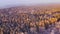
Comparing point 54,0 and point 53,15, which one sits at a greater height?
point 54,0

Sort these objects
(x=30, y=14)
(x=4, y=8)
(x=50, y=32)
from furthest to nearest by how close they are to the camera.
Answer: (x=4, y=8) → (x=30, y=14) → (x=50, y=32)

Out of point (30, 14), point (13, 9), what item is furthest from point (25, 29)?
point (13, 9)

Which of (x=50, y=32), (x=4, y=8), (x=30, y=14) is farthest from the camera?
(x=4, y=8)

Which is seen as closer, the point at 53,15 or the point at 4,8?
the point at 53,15

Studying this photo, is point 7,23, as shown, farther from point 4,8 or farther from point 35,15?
point 35,15

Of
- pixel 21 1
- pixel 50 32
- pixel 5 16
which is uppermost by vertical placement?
pixel 21 1

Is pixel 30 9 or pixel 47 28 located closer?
pixel 47 28

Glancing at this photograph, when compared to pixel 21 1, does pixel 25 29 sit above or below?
below

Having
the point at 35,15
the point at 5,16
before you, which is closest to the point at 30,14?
the point at 35,15

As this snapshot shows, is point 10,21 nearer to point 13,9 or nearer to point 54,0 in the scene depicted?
point 13,9
